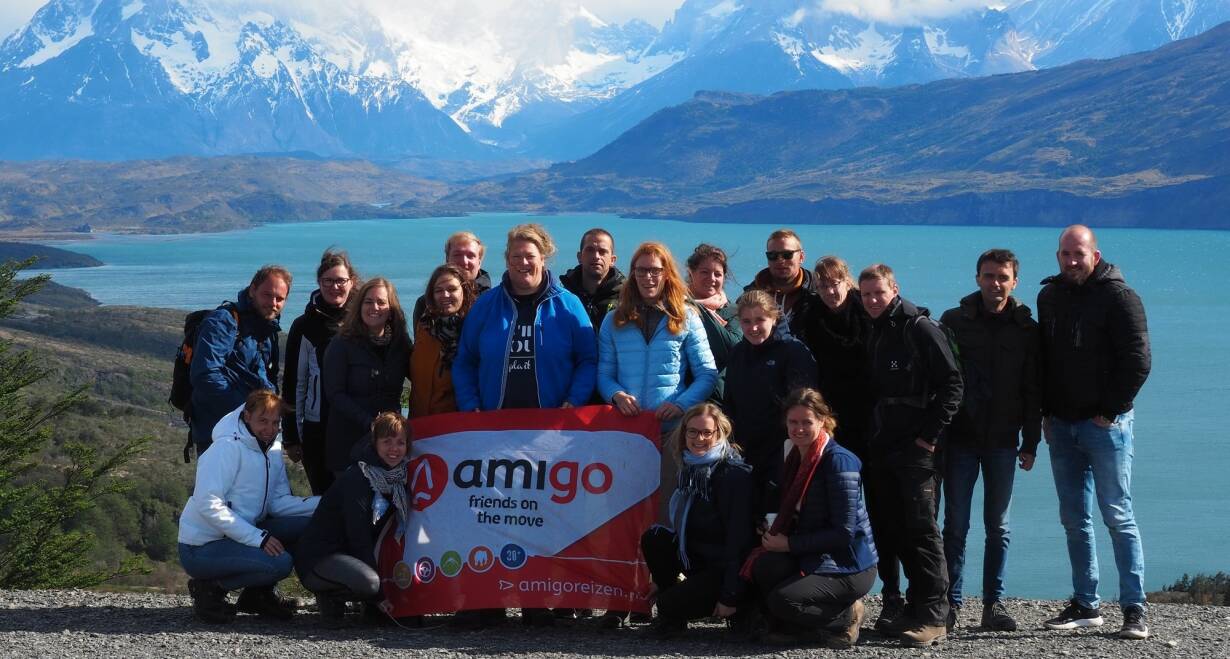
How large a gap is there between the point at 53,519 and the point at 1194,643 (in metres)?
14.4

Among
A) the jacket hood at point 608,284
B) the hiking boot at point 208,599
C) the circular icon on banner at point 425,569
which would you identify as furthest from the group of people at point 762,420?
the jacket hood at point 608,284

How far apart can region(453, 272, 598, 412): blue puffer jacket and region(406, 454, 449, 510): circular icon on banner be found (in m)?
0.34

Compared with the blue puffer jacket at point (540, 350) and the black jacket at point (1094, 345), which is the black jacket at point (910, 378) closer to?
the black jacket at point (1094, 345)

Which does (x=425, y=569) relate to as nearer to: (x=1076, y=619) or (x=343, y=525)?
(x=343, y=525)

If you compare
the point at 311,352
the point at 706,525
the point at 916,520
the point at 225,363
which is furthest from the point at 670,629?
the point at 225,363

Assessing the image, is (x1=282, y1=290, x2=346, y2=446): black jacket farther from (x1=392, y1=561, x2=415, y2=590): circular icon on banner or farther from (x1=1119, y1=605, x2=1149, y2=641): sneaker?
(x1=1119, y1=605, x2=1149, y2=641): sneaker

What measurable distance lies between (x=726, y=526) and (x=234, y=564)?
8.51ft

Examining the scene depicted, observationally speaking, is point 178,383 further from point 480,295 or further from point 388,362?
point 480,295

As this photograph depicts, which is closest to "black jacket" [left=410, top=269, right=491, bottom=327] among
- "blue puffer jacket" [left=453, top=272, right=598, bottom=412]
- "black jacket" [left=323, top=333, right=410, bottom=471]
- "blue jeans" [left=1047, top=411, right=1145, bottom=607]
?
"black jacket" [left=323, top=333, right=410, bottom=471]

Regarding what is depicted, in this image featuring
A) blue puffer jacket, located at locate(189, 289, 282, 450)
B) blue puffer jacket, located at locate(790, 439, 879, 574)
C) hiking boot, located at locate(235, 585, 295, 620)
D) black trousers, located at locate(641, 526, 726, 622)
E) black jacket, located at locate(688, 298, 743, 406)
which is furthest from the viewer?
blue puffer jacket, located at locate(189, 289, 282, 450)

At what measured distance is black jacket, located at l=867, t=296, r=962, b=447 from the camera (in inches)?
254

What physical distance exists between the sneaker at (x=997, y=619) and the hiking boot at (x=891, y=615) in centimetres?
49

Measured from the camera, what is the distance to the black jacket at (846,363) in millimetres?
6805

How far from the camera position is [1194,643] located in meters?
6.61
